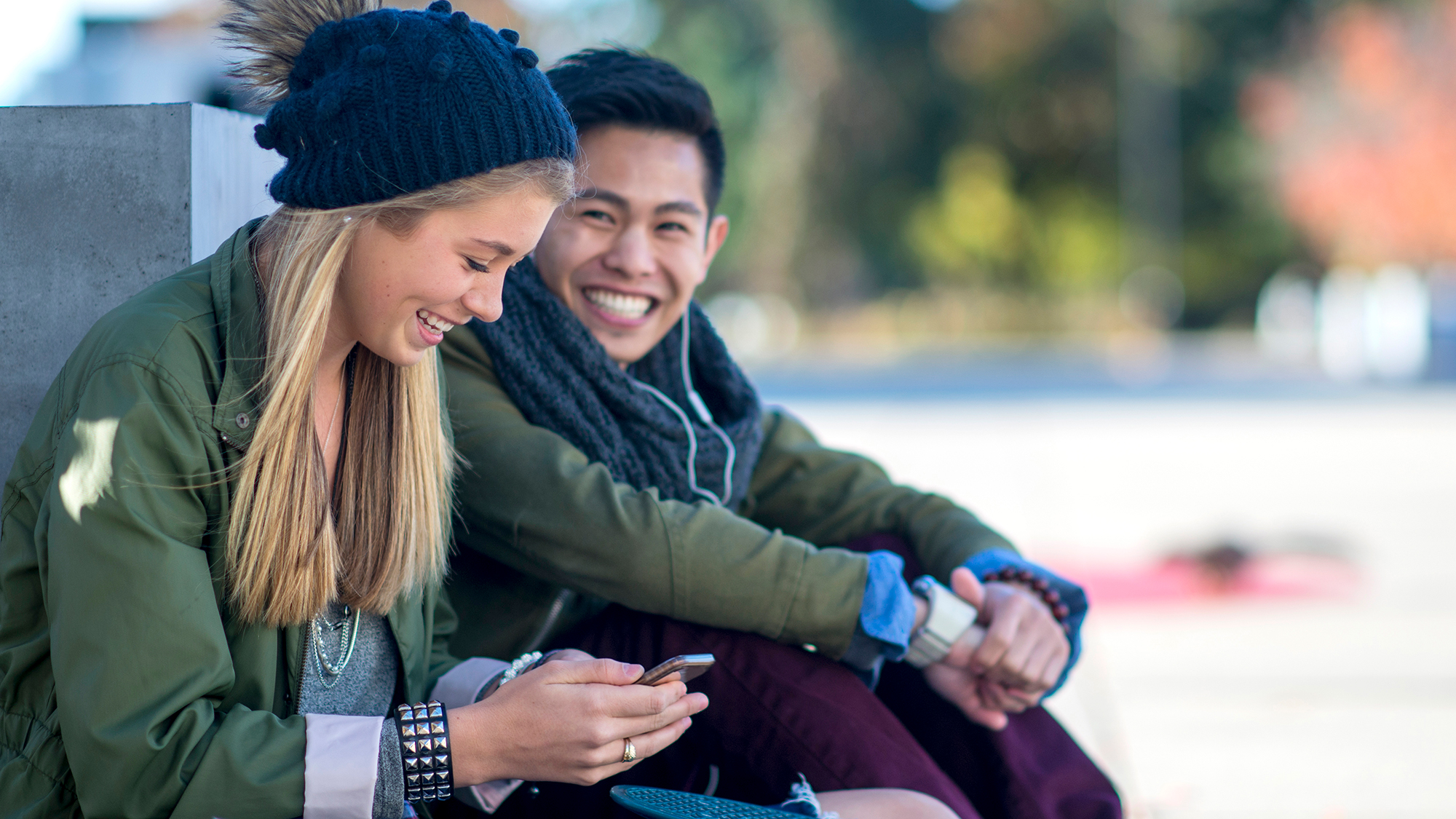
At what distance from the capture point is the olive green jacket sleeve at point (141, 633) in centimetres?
160

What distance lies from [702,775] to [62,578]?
3.65 feet

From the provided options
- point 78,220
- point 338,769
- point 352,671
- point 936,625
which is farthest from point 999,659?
point 78,220

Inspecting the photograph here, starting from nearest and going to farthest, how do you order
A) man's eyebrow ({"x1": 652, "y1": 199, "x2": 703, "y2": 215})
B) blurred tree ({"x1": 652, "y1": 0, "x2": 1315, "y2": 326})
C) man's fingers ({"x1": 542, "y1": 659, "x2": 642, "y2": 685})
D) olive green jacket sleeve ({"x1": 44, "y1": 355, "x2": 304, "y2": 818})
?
olive green jacket sleeve ({"x1": 44, "y1": 355, "x2": 304, "y2": 818}) < man's fingers ({"x1": 542, "y1": 659, "x2": 642, "y2": 685}) < man's eyebrow ({"x1": 652, "y1": 199, "x2": 703, "y2": 215}) < blurred tree ({"x1": 652, "y1": 0, "x2": 1315, "y2": 326})

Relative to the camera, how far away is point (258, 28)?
74.6 inches

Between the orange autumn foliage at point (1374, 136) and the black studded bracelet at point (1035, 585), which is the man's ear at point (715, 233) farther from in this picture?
the orange autumn foliage at point (1374, 136)

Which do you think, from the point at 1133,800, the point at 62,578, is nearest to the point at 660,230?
the point at 62,578

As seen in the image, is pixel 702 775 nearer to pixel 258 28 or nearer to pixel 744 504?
pixel 744 504

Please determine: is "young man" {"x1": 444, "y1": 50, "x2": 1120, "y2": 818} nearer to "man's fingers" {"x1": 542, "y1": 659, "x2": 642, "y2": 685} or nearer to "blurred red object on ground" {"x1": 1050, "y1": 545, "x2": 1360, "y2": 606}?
"man's fingers" {"x1": 542, "y1": 659, "x2": 642, "y2": 685}

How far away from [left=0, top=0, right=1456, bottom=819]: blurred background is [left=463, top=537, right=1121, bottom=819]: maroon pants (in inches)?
43.9

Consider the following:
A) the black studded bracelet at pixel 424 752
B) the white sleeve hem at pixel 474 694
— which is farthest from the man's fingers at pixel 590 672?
the white sleeve hem at pixel 474 694

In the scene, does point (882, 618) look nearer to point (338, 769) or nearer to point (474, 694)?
point (474, 694)

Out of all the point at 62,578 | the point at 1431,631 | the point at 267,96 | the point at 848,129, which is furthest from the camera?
the point at 848,129

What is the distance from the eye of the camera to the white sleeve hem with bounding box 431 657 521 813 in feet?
6.93

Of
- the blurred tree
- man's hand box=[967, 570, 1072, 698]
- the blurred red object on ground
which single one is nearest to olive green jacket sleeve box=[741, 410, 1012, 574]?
man's hand box=[967, 570, 1072, 698]
